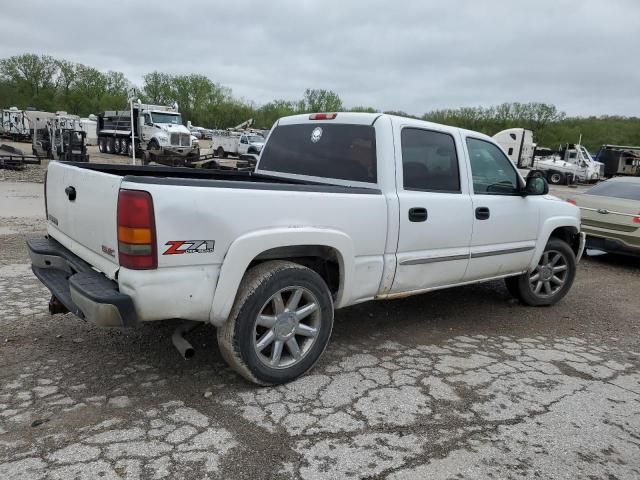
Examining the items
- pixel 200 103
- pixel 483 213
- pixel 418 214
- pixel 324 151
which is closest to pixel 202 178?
pixel 324 151

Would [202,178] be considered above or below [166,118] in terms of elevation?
below

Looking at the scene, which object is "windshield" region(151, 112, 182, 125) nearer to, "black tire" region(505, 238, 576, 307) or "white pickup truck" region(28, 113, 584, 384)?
"white pickup truck" region(28, 113, 584, 384)

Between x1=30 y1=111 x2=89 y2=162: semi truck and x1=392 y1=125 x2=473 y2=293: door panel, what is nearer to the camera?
x1=392 y1=125 x2=473 y2=293: door panel

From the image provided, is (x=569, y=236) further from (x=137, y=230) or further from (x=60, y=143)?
(x=60, y=143)

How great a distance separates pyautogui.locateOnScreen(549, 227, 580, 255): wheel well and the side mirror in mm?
938

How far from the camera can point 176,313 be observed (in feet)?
9.02

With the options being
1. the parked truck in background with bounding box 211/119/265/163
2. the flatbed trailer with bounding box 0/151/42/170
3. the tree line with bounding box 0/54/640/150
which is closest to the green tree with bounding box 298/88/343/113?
the tree line with bounding box 0/54/640/150

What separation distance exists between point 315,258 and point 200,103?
82.9 m

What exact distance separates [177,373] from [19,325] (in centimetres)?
161

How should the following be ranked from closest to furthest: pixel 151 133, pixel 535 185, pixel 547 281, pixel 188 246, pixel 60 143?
pixel 188 246 < pixel 535 185 < pixel 547 281 < pixel 60 143 < pixel 151 133

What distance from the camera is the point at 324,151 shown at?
13.4 feet

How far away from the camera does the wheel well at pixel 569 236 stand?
5512 mm

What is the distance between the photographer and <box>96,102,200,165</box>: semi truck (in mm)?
28562

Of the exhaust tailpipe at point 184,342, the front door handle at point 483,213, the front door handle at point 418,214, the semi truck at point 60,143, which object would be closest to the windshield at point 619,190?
the front door handle at point 483,213
